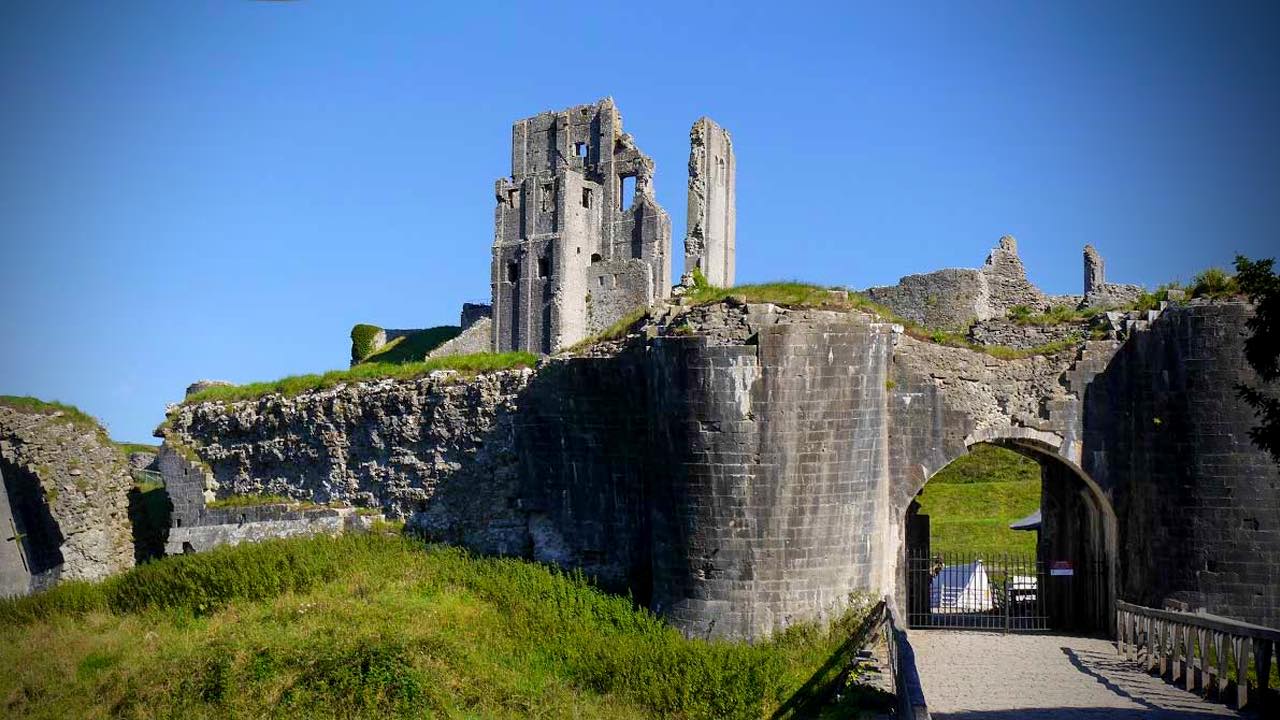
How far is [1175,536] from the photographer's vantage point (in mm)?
16359

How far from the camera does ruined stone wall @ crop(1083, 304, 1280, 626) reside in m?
15.8

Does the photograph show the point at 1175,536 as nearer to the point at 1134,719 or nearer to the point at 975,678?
the point at 975,678

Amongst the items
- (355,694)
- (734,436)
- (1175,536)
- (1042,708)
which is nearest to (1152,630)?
(1175,536)

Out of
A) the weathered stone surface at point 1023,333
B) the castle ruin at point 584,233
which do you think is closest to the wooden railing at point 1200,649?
the weathered stone surface at point 1023,333

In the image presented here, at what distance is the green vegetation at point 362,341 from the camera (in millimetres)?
63719

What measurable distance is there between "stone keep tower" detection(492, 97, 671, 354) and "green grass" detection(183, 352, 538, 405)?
116ft

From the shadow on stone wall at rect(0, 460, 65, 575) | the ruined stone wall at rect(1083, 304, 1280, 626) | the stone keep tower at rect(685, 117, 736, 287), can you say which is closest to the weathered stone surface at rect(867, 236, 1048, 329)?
the ruined stone wall at rect(1083, 304, 1280, 626)

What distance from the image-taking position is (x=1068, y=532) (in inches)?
792

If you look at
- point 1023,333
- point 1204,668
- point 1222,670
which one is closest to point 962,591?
point 1023,333

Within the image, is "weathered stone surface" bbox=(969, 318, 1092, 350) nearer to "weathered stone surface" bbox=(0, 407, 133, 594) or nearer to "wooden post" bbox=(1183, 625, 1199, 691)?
"wooden post" bbox=(1183, 625, 1199, 691)

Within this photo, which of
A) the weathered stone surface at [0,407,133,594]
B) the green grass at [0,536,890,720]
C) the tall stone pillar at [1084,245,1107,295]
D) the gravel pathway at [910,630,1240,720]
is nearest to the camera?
the gravel pathway at [910,630,1240,720]

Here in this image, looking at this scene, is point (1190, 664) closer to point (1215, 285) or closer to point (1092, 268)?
point (1215, 285)

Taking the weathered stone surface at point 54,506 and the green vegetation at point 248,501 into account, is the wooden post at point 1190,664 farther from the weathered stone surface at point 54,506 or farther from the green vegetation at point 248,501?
the weathered stone surface at point 54,506

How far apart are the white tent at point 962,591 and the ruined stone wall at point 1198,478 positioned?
4.91 metres
